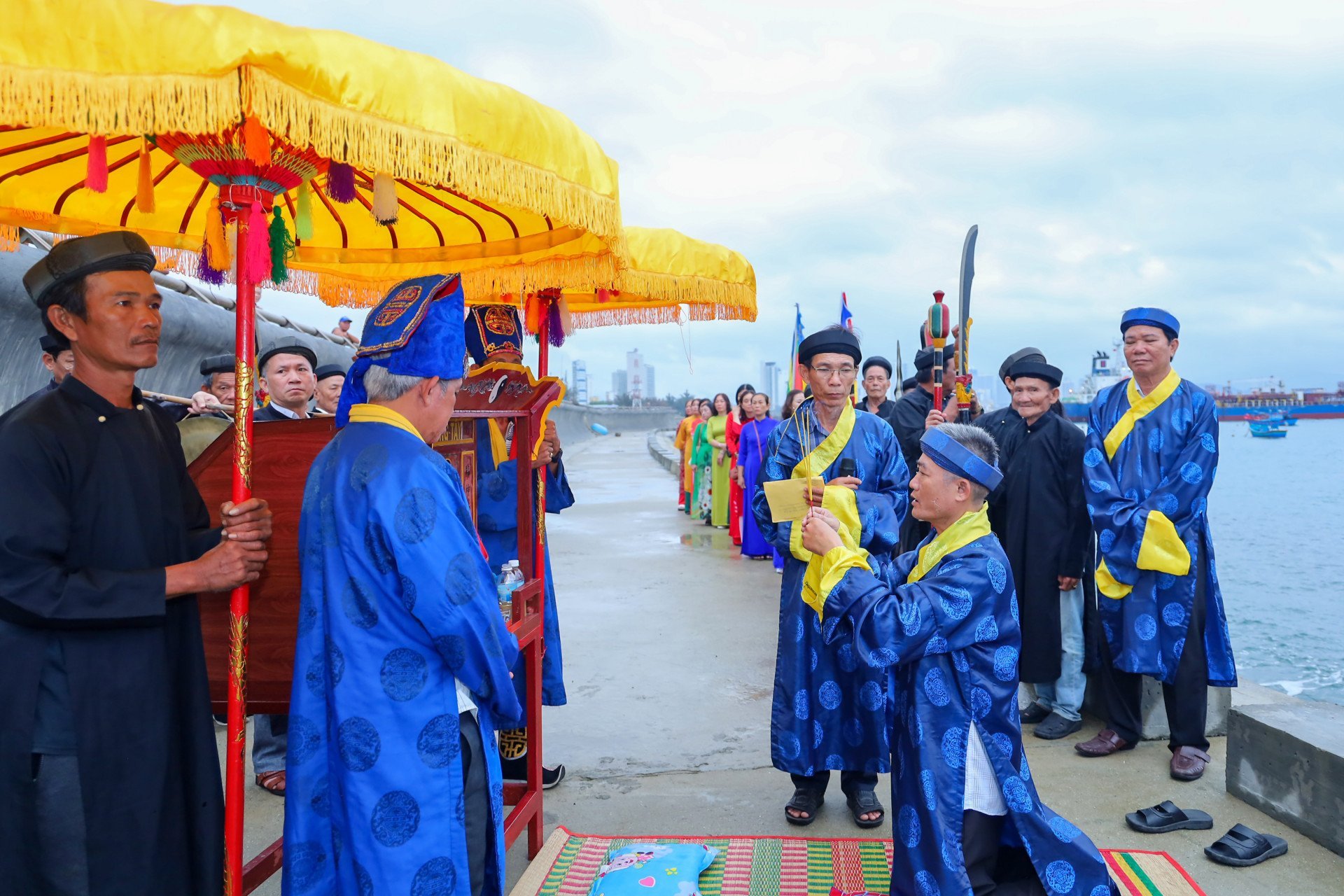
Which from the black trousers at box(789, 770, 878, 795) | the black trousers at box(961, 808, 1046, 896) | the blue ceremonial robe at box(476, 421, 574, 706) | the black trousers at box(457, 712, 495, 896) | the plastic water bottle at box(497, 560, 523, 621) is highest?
the blue ceremonial robe at box(476, 421, 574, 706)

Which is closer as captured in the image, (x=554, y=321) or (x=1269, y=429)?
(x=554, y=321)

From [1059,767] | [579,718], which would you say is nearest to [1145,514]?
[1059,767]

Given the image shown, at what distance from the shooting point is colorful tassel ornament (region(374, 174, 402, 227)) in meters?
2.22

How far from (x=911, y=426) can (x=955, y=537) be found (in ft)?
12.0

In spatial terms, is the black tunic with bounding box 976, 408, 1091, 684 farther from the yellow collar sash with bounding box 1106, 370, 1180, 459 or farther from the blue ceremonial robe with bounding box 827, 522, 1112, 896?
the blue ceremonial robe with bounding box 827, 522, 1112, 896

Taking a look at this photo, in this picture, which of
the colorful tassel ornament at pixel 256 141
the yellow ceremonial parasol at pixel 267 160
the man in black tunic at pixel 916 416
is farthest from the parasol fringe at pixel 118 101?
the man in black tunic at pixel 916 416

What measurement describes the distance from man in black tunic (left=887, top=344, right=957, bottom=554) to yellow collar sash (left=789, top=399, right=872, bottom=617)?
228 centimetres

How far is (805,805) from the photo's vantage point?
345 cm

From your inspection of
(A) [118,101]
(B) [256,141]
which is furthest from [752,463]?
(A) [118,101]

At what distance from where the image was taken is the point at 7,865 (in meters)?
1.98

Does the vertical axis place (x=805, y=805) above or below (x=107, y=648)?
below

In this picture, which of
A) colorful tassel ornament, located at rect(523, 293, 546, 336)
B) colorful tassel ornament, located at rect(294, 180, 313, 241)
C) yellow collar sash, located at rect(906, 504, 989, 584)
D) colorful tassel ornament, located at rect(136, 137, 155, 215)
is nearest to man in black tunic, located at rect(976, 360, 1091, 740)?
yellow collar sash, located at rect(906, 504, 989, 584)

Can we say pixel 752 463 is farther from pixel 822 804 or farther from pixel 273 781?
pixel 273 781

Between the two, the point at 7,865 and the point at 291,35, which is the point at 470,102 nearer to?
the point at 291,35
